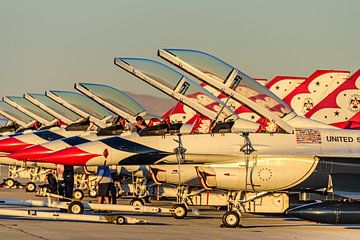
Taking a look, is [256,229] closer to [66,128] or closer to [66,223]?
[66,223]

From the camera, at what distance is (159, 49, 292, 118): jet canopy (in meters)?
20.0

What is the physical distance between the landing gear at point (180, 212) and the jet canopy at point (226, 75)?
8.19 feet

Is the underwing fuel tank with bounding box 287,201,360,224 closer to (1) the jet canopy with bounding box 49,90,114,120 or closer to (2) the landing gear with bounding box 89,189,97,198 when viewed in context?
(1) the jet canopy with bounding box 49,90,114,120

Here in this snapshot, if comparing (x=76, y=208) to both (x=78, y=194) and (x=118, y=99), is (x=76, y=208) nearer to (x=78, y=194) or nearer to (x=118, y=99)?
(x=118, y=99)

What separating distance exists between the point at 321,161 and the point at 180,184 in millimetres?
3103

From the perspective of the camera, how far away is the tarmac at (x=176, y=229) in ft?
51.5

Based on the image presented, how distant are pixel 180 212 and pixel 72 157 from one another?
2501mm

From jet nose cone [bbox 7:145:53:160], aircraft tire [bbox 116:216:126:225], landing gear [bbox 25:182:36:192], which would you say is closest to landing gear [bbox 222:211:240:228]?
aircraft tire [bbox 116:216:126:225]

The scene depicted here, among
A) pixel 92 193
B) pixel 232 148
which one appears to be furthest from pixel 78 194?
pixel 232 148

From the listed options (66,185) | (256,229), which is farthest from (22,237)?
(66,185)

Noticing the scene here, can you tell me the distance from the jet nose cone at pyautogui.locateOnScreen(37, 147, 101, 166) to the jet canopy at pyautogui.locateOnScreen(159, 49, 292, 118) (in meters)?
2.62

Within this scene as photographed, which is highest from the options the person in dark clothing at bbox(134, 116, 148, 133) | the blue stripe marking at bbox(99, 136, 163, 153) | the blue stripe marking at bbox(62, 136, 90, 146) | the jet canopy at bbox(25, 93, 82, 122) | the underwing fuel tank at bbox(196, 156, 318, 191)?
the jet canopy at bbox(25, 93, 82, 122)

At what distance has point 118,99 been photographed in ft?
79.3

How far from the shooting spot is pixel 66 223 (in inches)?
701
